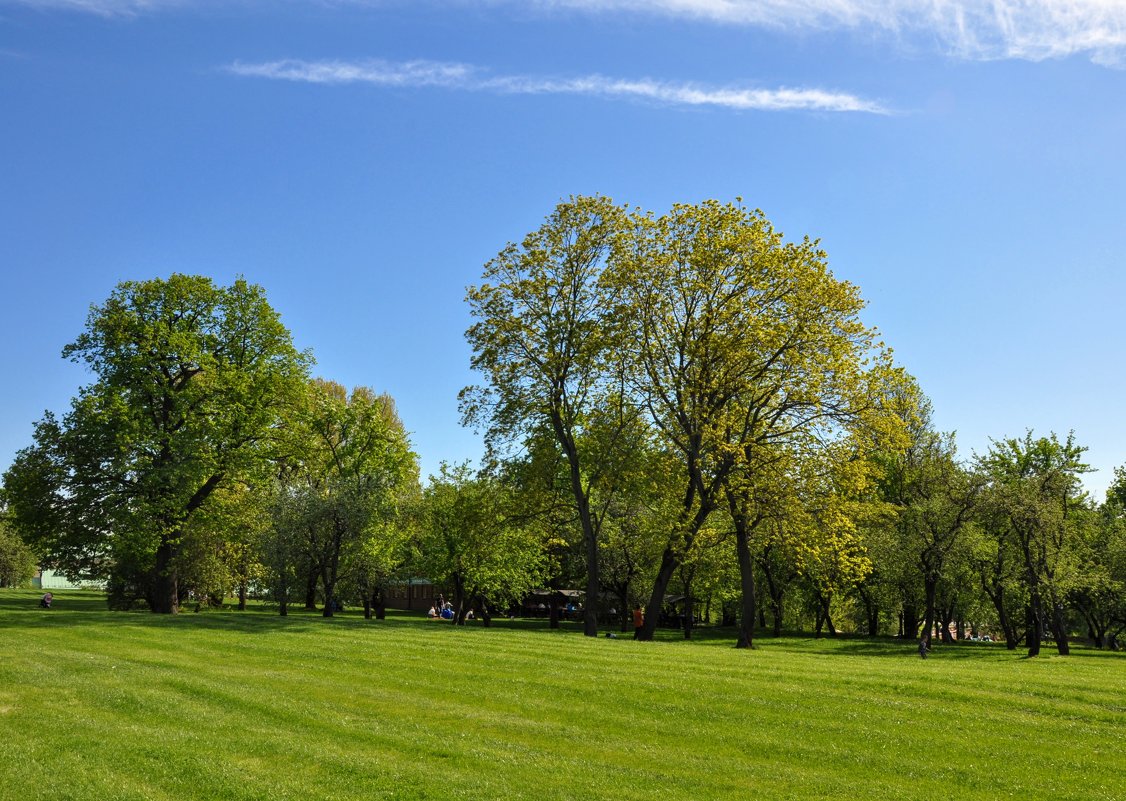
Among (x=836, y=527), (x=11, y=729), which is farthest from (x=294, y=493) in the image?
(x=11, y=729)

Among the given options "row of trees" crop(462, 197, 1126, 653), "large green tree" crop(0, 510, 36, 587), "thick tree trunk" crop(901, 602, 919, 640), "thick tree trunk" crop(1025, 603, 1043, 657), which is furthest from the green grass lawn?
"large green tree" crop(0, 510, 36, 587)

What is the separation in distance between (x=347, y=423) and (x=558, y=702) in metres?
37.5

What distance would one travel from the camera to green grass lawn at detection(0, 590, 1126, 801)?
12.2 metres

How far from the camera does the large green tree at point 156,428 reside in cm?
3756

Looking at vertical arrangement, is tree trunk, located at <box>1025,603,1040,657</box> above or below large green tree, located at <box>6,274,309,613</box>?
below

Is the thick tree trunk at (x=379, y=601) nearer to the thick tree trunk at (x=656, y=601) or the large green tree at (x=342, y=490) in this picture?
the large green tree at (x=342, y=490)

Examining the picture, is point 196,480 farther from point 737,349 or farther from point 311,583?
point 737,349

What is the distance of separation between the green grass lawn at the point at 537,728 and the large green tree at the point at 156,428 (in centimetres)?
1435

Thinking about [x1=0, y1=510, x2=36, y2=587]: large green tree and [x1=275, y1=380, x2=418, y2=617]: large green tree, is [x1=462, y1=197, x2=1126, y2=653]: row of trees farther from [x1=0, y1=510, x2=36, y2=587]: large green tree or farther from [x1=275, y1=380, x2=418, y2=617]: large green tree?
[x1=0, y1=510, x2=36, y2=587]: large green tree

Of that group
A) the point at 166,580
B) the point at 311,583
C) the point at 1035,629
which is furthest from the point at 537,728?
the point at 1035,629

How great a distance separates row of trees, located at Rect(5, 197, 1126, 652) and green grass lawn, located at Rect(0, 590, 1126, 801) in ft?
39.4

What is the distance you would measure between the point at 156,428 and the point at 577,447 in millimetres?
19502

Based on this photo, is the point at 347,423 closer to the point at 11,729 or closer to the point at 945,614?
the point at 11,729

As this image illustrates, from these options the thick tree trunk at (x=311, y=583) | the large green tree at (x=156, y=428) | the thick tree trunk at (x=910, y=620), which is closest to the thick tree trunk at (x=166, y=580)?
the large green tree at (x=156, y=428)
